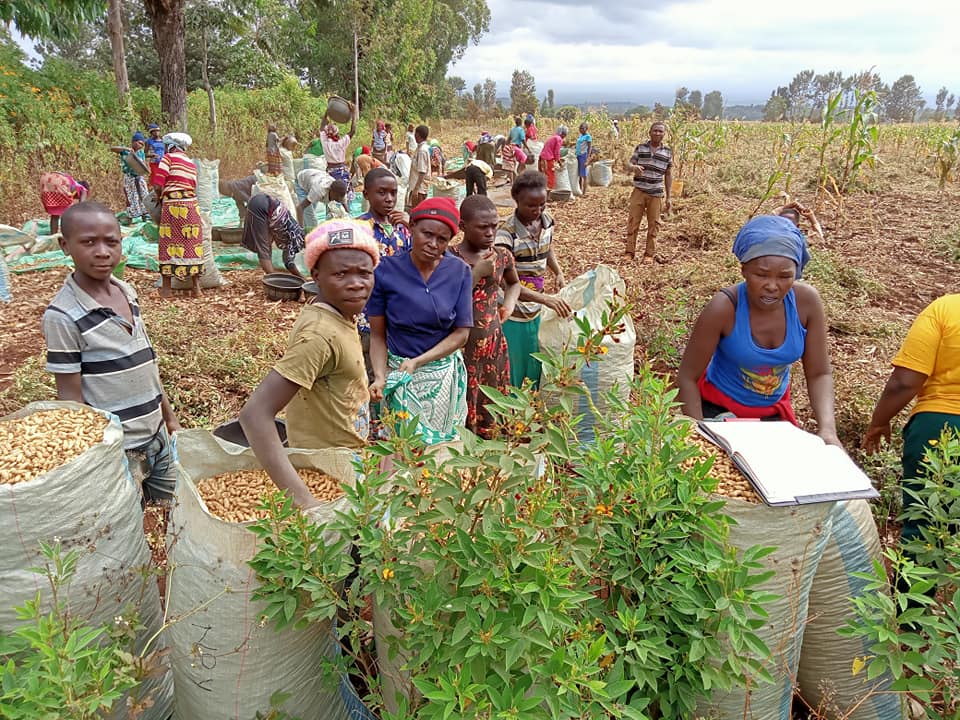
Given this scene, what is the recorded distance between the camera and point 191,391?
3.96 meters

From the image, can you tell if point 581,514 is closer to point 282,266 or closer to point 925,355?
point 925,355

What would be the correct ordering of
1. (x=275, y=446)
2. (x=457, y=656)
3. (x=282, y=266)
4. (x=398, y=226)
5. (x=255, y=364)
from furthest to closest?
(x=282, y=266)
(x=255, y=364)
(x=398, y=226)
(x=275, y=446)
(x=457, y=656)

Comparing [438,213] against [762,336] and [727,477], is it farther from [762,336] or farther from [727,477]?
[727,477]

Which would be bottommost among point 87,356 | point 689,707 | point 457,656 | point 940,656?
point 689,707

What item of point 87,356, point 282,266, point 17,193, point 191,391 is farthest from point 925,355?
point 17,193

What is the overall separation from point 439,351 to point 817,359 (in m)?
1.47

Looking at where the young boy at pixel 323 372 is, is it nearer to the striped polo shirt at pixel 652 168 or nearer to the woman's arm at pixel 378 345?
the woman's arm at pixel 378 345

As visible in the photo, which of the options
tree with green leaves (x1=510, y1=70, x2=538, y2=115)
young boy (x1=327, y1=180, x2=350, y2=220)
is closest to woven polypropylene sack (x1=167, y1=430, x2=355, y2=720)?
young boy (x1=327, y1=180, x2=350, y2=220)

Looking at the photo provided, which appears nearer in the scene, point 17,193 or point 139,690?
point 139,690

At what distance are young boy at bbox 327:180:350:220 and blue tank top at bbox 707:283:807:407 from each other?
209 inches

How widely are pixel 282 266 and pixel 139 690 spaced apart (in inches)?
231

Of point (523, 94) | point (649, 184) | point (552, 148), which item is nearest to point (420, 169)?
point (552, 148)

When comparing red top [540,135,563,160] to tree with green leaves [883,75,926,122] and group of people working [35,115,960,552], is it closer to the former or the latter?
group of people working [35,115,960,552]

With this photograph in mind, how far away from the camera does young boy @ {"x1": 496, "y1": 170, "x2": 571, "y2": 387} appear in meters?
3.55
